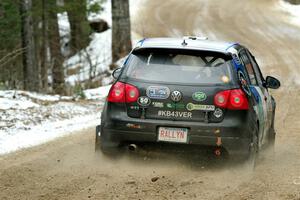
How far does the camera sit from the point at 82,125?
41.0ft

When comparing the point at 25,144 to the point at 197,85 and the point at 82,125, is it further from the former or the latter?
the point at 197,85

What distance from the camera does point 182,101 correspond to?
775cm

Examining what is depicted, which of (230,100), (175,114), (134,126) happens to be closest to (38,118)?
(134,126)

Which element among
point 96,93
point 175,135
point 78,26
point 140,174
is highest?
point 175,135

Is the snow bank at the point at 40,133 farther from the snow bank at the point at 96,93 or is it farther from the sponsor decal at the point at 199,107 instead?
the sponsor decal at the point at 199,107

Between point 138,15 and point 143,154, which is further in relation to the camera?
point 138,15

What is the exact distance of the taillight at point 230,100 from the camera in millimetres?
7730

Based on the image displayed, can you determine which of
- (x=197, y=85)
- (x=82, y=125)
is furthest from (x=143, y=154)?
(x=82, y=125)

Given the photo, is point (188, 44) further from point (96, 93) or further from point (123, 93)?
point (96, 93)

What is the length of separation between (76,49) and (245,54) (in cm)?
2175

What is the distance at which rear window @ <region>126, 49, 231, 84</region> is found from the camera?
7844mm

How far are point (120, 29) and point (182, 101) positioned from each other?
51.4ft

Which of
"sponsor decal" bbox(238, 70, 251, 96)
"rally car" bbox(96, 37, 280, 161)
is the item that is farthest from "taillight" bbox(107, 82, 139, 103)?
"sponsor decal" bbox(238, 70, 251, 96)

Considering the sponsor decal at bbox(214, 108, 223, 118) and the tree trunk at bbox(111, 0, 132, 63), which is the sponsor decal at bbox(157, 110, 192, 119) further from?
the tree trunk at bbox(111, 0, 132, 63)
